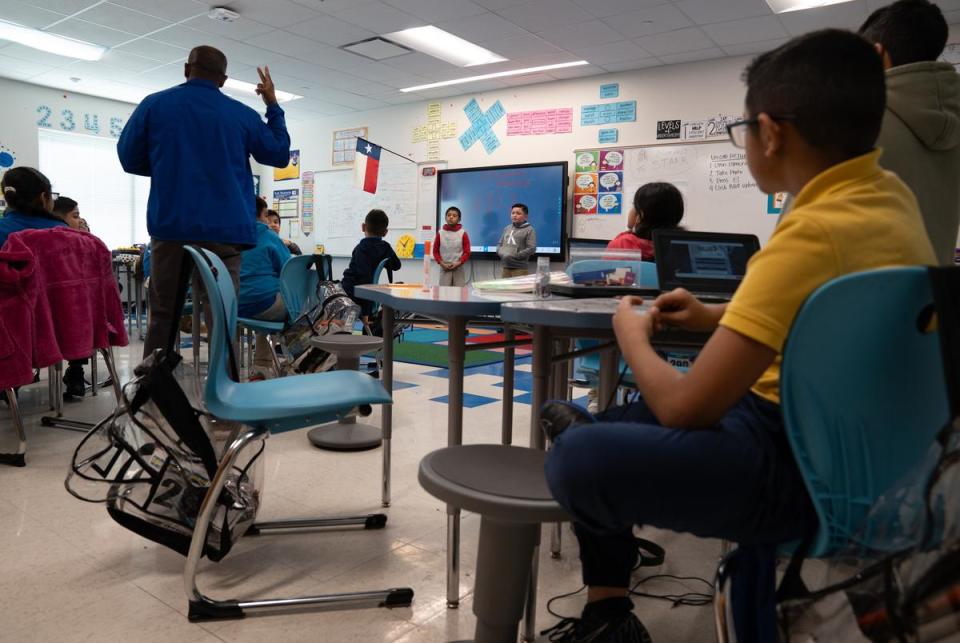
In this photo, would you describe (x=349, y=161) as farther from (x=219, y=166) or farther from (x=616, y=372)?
(x=616, y=372)

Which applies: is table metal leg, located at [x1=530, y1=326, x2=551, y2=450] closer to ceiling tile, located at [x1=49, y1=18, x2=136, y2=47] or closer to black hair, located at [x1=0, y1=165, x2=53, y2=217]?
black hair, located at [x1=0, y1=165, x2=53, y2=217]

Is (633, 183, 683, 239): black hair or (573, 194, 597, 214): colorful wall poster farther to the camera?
(573, 194, 597, 214): colorful wall poster

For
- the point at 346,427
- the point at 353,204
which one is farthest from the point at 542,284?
the point at 353,204

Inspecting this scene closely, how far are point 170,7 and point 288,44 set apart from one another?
1027 mm

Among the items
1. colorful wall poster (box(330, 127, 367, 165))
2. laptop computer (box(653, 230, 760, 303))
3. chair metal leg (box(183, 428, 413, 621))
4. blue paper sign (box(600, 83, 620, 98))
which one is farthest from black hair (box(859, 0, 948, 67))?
colorful wall poster (box(330, 127, 367, 165))

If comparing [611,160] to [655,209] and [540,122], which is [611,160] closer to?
[540,122]

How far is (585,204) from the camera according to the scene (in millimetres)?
6598

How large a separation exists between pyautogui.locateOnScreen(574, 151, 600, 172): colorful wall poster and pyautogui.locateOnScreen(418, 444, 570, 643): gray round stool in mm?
5881

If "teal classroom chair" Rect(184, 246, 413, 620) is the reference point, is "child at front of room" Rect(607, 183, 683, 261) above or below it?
above

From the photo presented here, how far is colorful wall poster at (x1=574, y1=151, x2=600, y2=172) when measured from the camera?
652cm

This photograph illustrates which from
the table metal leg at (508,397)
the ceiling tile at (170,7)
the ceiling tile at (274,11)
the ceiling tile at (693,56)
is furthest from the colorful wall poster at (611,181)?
the table metal leg at (508,397)

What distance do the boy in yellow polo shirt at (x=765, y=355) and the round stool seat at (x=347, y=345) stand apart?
1.83 m

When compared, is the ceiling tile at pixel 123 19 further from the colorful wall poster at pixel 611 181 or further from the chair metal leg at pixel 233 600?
the chair metal leg at pixel 233 600

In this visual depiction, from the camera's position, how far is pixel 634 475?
0.69 m
